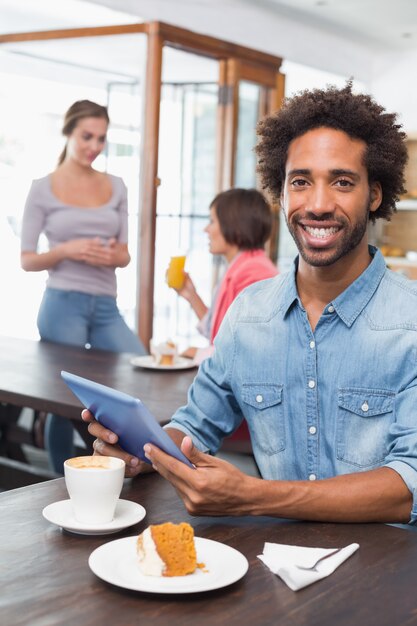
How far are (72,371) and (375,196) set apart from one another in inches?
47.6

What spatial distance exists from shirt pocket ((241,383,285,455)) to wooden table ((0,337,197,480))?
17.6 inches

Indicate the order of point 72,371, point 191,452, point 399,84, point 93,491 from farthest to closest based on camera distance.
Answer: point 399,84
point 72,371
point 191,452
point 93,491

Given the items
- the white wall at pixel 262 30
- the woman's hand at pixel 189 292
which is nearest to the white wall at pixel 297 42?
the white wall at pixel 262 30

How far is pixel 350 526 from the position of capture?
4.20 feet

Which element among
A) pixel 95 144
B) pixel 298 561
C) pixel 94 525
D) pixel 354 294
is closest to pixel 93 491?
pixel 94 525

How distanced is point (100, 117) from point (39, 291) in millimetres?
5462

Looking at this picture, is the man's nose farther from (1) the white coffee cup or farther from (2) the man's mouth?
(1) the white coffee cup

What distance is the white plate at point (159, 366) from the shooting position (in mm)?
2633

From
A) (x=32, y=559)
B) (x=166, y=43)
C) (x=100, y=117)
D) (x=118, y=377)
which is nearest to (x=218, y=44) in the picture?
(x=166, y=43)

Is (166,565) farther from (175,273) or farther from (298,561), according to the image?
(175,273)

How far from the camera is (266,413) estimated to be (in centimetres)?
156

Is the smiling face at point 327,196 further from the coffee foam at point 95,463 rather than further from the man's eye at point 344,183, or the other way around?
the coffee foam at point 95,463

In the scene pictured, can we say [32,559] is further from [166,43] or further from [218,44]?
[218,44]

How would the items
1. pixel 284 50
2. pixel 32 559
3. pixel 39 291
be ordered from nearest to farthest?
pixel 32 559 < pixel 284 50 < pixel 39 291
